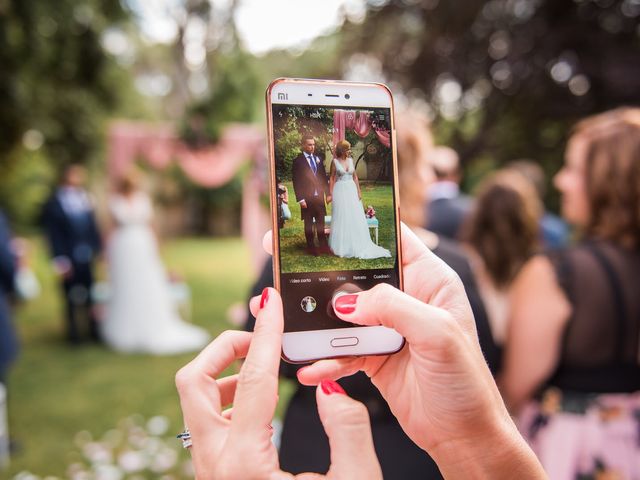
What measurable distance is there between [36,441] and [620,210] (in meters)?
4.32

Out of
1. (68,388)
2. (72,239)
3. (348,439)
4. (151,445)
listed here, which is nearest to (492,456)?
(348,439)

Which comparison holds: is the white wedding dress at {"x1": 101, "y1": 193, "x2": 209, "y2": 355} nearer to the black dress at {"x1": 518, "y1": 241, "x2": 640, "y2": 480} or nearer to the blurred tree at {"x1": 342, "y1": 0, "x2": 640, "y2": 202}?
the blurred tree at {"x1": 342, "y1": 0, "x2": 640, "y2": 202}

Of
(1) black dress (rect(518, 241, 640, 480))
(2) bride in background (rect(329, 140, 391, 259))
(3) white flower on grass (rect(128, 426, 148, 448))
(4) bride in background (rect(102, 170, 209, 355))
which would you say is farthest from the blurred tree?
(2) bride in background (rect(329, 140, 391, 259))

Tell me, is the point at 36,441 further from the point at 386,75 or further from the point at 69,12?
the point at 386,75

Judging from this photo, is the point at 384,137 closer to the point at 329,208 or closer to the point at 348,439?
the point at 329,208

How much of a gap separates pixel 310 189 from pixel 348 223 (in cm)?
9

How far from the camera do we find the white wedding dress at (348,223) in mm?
933

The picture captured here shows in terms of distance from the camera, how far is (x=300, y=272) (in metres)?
0.93

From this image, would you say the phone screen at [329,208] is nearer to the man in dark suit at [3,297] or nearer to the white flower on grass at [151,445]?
the man in dark suit at [3,297]

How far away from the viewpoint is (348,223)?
944 mm

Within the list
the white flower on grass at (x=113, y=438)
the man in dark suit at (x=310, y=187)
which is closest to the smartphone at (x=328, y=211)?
the man in dark suit at (x=310, y=187)

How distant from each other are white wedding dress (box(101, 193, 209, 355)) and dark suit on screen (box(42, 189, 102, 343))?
0.28 m

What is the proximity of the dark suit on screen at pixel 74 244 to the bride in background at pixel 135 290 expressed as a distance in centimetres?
28

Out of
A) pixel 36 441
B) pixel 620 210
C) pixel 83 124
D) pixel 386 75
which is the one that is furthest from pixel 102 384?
pixel 83 124
